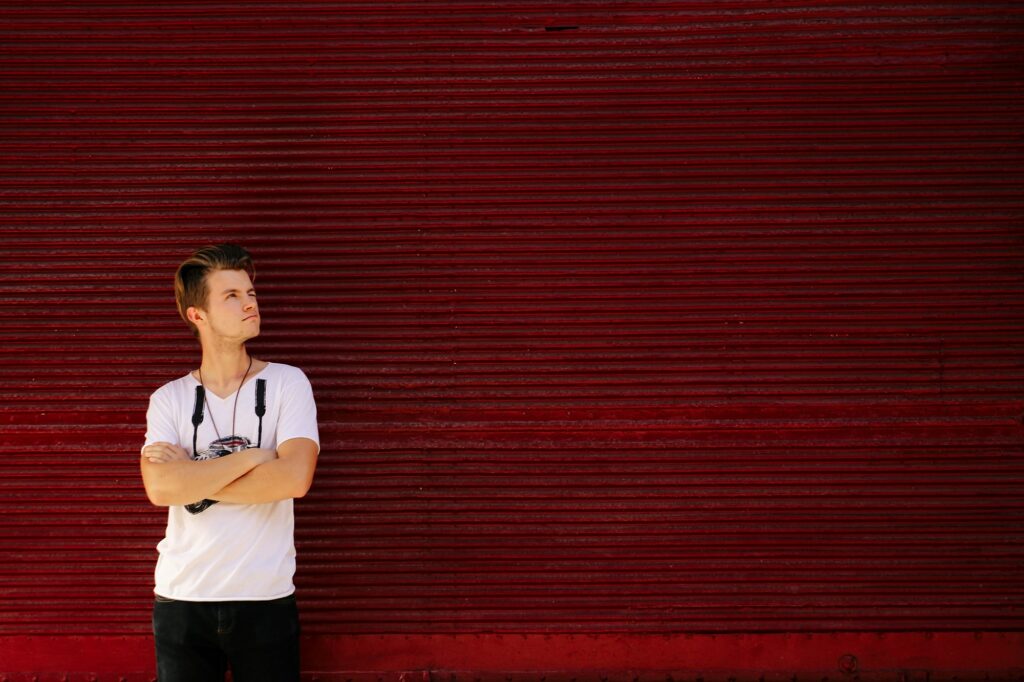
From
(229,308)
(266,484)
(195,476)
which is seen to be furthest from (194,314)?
(266,484)

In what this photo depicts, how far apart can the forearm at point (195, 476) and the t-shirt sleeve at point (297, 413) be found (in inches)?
7.2

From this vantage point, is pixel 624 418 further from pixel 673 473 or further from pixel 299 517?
pixel 299 517

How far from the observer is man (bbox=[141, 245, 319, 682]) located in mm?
3191

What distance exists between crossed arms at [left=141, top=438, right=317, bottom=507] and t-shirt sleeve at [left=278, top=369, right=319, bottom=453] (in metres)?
0.08

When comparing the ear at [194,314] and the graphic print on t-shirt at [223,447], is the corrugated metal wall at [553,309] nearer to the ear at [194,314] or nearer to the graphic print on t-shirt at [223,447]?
the ear at [194,314]

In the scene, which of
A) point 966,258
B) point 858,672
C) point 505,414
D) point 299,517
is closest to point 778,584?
point 858,672

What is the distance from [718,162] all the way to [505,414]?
61.5 inches

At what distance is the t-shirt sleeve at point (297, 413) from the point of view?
3.30 m

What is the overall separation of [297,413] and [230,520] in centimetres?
47

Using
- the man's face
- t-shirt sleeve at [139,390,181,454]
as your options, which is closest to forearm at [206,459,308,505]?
t-shirt sleeve at [139,390,181,454]

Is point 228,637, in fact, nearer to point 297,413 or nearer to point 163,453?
point 163,453

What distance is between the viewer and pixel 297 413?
131 inches

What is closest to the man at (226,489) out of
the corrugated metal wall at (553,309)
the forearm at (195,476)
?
the forearm at (195,476)

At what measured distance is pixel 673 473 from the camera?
4.01m
